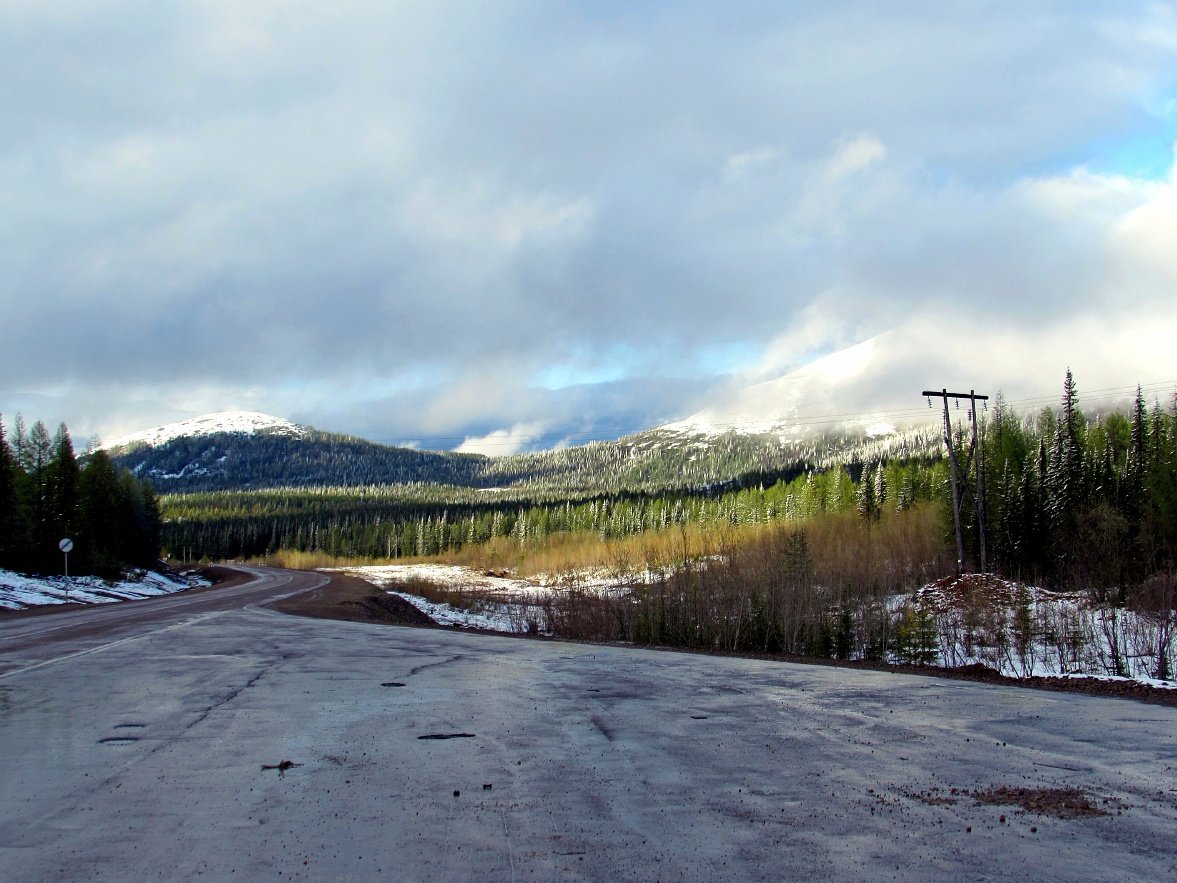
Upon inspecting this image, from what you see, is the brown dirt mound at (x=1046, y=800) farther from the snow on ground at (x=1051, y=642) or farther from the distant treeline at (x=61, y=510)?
the distant treeline at (x=61, y=510)

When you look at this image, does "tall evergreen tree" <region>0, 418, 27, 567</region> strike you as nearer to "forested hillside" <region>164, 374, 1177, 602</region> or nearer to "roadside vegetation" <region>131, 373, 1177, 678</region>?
"roadside vegetation" <region>131, 373, 1177, 678</region>

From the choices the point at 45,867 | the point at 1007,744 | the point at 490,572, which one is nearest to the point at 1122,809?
the point at 1007,744

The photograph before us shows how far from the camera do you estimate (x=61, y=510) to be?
58.8 meters

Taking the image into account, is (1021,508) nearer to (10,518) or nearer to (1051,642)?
(1051,642)

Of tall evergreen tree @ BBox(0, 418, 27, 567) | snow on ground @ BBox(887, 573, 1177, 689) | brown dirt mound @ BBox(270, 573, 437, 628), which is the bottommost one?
brown dirt mound @ BBox(270, 573, 437, 628)

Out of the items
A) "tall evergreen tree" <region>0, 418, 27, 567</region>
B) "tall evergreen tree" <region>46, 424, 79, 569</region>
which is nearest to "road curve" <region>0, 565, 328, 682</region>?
"tall evergreen tree" <region>0, 418, 27, 567</region>

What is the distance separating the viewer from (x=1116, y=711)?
10.7 meters

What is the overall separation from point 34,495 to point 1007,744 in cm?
6767

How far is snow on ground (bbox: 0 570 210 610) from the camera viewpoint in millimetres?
35625

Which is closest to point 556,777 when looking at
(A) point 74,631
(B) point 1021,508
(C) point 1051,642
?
(C) point 1051,642

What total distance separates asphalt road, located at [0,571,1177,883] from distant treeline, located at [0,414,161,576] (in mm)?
46229

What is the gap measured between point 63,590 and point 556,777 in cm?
4597

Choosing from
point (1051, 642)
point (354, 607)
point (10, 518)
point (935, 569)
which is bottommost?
point (354, 607)

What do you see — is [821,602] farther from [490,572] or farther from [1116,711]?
[490,572]
